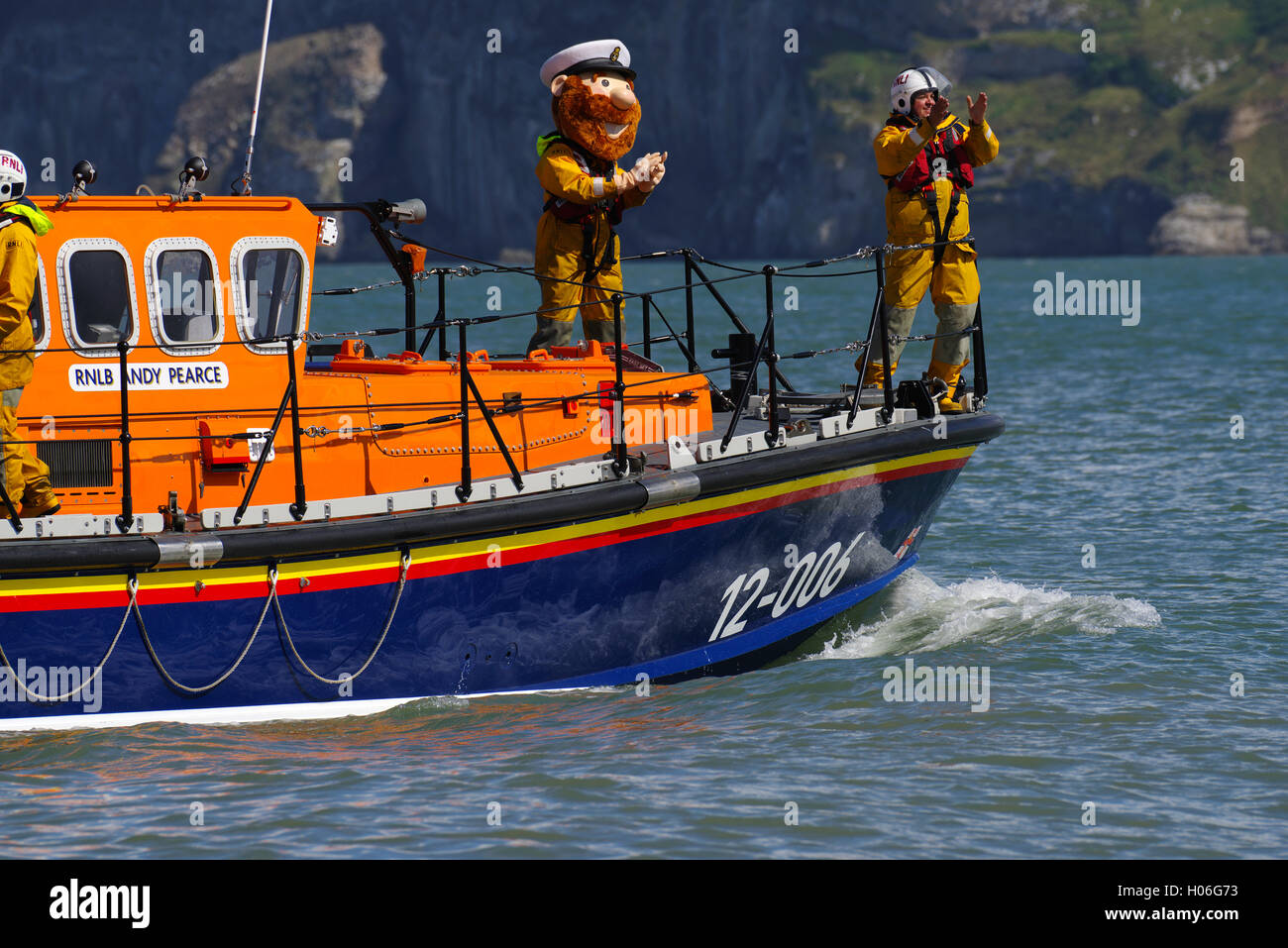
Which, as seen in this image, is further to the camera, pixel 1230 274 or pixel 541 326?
pixel 1230 274

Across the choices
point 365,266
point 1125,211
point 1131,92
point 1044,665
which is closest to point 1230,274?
point 1125,211

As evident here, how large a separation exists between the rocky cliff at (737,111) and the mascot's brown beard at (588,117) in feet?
376

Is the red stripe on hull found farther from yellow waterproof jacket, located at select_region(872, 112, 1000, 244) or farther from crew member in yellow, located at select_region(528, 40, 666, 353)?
yellow waterproof jacket, located at select_region(872, 112, 1000, 244)

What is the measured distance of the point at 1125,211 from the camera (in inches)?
4884

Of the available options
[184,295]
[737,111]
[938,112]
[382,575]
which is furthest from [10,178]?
[737,111]

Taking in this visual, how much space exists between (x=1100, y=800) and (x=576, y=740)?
8.50 ft

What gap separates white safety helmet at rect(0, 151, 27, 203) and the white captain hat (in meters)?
3.19

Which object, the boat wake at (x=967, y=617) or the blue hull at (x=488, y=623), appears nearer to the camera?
the blue hull at (x=488, y=623)

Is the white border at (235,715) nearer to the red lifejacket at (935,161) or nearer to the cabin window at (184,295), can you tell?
the cabin window at (184,295)

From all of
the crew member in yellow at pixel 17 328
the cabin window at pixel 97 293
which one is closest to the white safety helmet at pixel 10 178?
the crew member in yellow at pixel 17 328

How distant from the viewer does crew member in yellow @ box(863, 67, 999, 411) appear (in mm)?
10836

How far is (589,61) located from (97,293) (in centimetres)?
332

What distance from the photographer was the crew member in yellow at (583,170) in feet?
34.0
